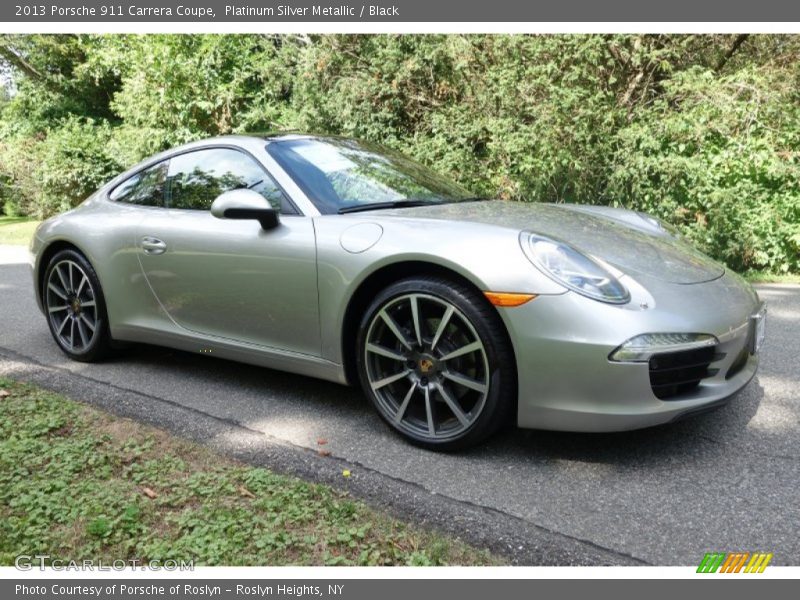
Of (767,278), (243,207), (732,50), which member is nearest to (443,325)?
(243,207)

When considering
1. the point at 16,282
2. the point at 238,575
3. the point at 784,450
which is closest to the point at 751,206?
the point at 784,450

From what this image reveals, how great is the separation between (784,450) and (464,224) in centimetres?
159

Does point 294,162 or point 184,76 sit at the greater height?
point 184,76

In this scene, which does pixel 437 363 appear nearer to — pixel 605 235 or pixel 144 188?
pixel 605 235

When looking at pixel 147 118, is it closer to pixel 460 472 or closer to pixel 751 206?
pixel 751 206

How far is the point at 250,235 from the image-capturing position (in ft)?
11.4

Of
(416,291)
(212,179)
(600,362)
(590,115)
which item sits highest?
(590,115)

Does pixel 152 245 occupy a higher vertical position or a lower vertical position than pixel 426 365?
higher

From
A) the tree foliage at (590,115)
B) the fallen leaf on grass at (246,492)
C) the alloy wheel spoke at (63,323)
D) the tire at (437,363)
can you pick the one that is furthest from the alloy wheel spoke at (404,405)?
the tree foliage at (590,115)

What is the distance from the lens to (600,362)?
2.57m

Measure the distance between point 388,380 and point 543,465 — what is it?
0.74 meters

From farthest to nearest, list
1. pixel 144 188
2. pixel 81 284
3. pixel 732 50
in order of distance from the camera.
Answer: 1. pixel 732 50
2. pixel 81 284
3. pixel 144 188

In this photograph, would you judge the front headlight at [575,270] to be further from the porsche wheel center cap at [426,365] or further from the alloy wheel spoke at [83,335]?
the alloy wheel spoke at [83,335]

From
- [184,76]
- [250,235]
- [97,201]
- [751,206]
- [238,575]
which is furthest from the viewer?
[184,76]
